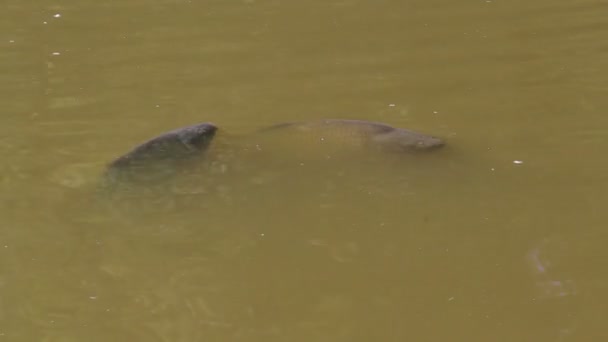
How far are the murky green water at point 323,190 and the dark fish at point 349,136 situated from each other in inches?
5.0

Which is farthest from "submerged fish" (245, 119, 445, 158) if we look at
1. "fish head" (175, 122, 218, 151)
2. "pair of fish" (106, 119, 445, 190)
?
"fish head" (175, 122, 218, 151)

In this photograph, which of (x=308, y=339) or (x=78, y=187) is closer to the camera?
(x=308, y=339)

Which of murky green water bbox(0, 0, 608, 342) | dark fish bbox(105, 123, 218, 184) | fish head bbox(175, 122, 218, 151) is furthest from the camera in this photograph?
fish head bbox(175, 122, 218, 151)

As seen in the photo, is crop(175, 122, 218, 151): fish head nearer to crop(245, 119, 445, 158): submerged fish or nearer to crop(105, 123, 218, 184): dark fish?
crop(105, 123, 218, 184): dark fish

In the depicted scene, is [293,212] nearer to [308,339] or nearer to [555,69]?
[308,339]

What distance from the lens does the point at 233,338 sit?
3814 millimetres

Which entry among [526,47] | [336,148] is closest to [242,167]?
[336,148]

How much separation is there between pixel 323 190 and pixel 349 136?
1.66 ft

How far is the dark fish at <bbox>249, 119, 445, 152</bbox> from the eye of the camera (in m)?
5.06

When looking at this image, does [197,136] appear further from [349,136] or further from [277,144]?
[349,136]

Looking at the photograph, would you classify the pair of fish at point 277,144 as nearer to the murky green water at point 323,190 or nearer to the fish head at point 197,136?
the fish head at point 197,136

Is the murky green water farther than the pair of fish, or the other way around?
the pair of fish

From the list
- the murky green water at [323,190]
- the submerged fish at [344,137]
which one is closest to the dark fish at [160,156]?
the murky green water at [323,190]

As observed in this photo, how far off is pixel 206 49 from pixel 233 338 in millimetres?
3253
